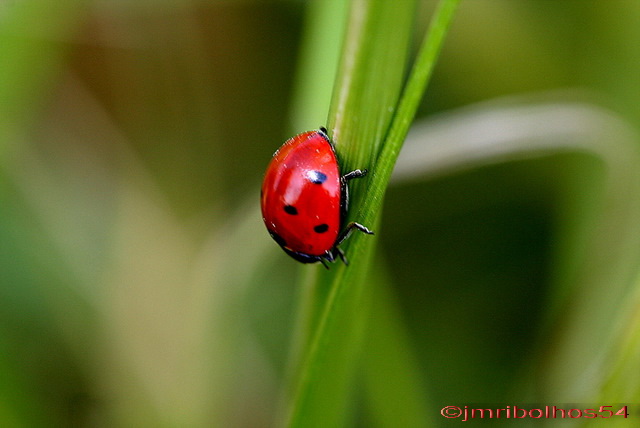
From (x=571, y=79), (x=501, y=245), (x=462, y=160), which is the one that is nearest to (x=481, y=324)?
(x=501, y=245)

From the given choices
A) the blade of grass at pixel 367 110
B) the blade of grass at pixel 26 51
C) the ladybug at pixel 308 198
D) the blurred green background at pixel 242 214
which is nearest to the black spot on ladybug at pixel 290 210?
the ladybug at pixel 308 198

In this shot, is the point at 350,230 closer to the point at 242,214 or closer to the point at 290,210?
the point at 290,210

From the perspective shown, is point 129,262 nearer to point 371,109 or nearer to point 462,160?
point 462,160

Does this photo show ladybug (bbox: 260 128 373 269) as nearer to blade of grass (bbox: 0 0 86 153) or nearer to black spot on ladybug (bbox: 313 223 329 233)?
black spot on ladybug (bbox: 313 223 329 233)

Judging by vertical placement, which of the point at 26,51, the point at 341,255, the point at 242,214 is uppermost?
the point at 26,51

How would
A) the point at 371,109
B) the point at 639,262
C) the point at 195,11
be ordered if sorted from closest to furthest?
the point at 371,109 → the point at 639,262 → the point at 195,11

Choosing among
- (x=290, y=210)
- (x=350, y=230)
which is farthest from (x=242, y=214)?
(x=350, y=230)
